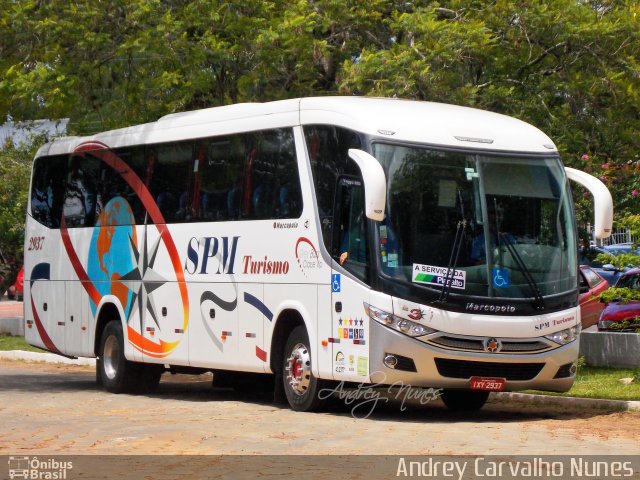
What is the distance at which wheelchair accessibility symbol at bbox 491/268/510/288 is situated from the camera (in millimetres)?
14414

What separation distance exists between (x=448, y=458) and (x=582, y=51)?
38.9 ft

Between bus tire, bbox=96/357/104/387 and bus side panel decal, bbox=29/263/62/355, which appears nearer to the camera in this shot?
bus tire, bbox=96/357/104/387

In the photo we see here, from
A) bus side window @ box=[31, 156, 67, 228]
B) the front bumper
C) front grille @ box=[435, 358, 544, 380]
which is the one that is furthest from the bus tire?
front grille @ box=[435, 358, 544, 380]

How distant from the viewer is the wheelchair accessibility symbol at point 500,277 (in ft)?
47.3

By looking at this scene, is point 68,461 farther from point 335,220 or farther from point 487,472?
point 335,220

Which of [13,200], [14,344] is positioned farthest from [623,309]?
[13,200]

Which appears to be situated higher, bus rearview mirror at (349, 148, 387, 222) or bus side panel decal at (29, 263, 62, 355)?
bus rearview mirror at (349, 148, 387, 222)

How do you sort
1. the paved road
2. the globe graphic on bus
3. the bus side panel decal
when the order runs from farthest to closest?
the bus side panel decal → the globe graphic on bus → the paved road

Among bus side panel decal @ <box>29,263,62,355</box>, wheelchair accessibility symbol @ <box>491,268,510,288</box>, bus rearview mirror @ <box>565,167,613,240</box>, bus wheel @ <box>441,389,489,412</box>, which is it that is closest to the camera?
wheelchair accessibility symbol @ <box>491,268,510,288</box>

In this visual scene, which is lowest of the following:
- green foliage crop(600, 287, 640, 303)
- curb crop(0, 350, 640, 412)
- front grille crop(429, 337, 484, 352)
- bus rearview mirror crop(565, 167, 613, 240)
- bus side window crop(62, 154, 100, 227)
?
curb crop(0, 350, 640, 412)

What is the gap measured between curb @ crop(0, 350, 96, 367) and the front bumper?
12007 mm

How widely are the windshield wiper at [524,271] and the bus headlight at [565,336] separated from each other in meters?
0.38

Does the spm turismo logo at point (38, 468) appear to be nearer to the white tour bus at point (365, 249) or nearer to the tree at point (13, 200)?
the white tour bus at point (365, 249)

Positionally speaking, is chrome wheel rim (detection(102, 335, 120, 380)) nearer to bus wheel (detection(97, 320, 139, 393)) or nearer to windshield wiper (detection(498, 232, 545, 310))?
bus wheel (detection(97, 320, 139, 393))
